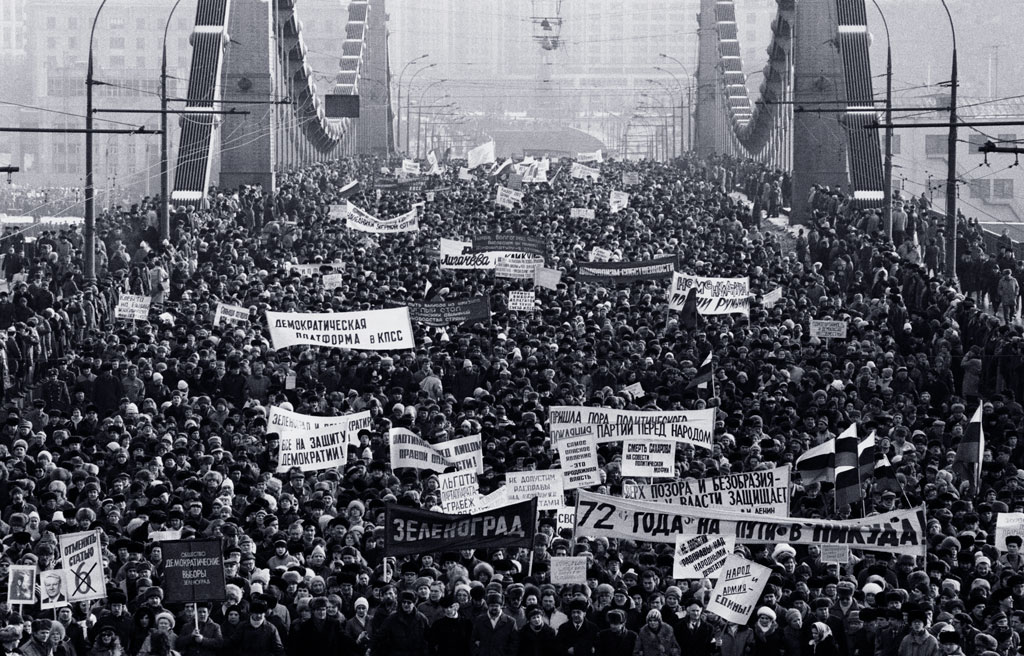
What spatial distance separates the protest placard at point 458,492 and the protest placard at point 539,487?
0.29 m

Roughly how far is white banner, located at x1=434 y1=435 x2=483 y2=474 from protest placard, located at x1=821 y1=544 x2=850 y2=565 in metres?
4.10

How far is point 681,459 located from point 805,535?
14.3 feet

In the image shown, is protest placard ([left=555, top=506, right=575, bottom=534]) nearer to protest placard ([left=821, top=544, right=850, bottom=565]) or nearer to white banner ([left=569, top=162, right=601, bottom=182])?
protest placard ([left=821, top=544, right=850, bottom=565])

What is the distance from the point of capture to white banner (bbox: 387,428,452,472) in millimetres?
17469

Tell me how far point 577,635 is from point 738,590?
993 millimetres

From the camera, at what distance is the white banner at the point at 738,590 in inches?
507

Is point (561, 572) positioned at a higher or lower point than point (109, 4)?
lower

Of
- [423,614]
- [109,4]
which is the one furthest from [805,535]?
[109,4]

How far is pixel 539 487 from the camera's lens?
16109 millimetres

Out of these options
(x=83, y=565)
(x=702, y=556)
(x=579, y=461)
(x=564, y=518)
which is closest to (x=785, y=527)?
(x=702, y=556)

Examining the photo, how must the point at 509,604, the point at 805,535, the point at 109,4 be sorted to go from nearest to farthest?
1. the point at 509,604
2. the point at 805,535
3. the point at 109,4

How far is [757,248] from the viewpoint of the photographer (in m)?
36.8

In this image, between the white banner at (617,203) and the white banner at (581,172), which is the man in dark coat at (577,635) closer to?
the white banner at (617,203)

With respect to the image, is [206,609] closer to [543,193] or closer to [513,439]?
[513,439]
